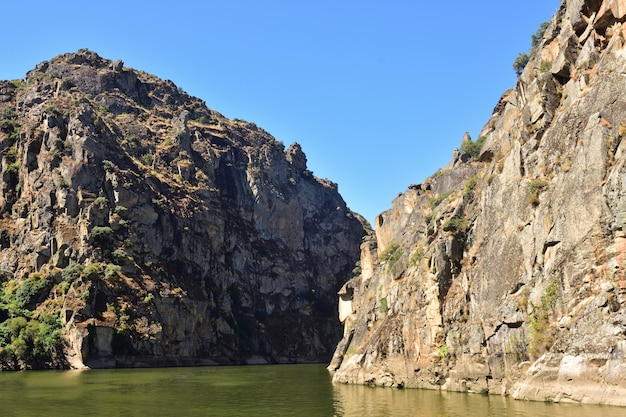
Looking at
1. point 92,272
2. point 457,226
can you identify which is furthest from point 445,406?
point 92,272

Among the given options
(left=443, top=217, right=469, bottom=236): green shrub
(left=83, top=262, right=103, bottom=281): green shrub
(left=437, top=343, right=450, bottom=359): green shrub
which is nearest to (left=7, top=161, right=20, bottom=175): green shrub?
(left=83, top=262, right=103, bottom=281): green shrub

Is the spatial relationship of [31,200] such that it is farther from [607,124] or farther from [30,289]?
[607,124]

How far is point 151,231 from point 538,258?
9421cm

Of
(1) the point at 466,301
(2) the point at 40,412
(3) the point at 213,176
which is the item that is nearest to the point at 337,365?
(1) the point at 466,301

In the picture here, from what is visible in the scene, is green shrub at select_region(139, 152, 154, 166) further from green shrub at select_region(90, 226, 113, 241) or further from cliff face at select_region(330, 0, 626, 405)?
cliff face at select_region(330, 0, 626, 405)

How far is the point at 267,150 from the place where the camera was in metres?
174

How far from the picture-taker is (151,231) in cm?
11556

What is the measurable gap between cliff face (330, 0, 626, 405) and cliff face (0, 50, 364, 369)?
57.6 meters

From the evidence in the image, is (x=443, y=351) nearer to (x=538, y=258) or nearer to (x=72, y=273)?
(x=538, y=258)

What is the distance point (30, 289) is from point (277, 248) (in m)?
73.1

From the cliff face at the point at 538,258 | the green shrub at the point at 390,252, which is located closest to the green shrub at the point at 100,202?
the green shrub at the point at 390,252

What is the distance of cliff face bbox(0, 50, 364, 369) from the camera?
9594 cm

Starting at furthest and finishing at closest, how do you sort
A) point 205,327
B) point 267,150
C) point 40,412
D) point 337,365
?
point 267,150
point 205,327
point 337,365
point 40,412

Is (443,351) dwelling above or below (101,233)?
below
